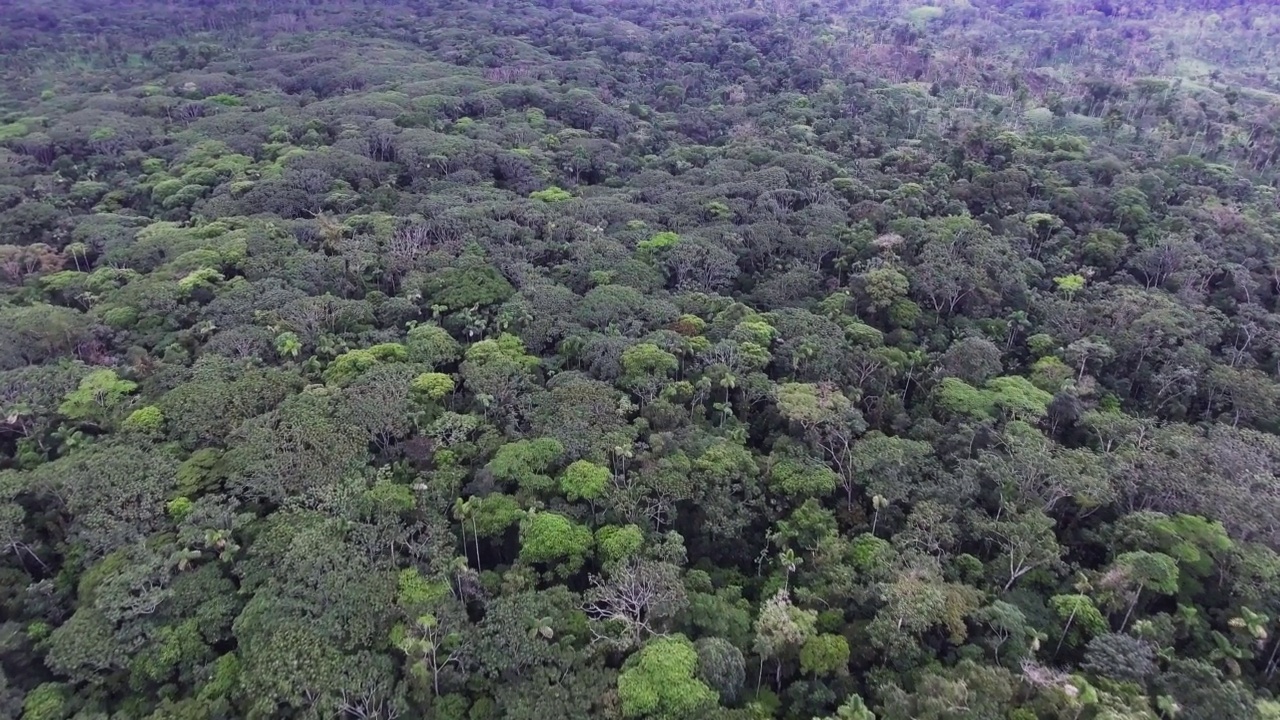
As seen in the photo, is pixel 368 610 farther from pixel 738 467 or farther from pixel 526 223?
pixel 526 223

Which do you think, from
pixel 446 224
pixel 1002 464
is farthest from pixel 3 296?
pixel 1002 464

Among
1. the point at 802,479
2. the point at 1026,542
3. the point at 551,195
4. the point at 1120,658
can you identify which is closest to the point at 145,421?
the point at 802,479

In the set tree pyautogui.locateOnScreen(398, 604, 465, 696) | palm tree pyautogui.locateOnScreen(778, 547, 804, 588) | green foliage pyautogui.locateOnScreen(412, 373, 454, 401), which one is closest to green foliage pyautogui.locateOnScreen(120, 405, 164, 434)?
green foliage pyautogui.locateOnScreen(412, 373, 454, 401)

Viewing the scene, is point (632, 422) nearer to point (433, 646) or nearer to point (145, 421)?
point (433, 646)

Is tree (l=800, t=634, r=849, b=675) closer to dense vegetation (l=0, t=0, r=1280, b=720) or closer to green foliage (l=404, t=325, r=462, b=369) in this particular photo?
dense vegetation (l=0, t=0, r=1280, b=720)

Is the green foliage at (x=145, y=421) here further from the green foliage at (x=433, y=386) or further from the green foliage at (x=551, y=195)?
the green foliage at (x=551, y=195)
